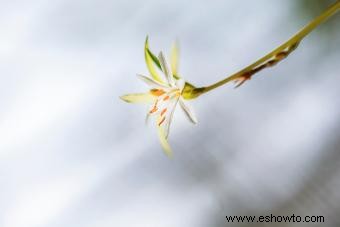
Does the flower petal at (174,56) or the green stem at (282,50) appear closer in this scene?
the green stem at (282,50)

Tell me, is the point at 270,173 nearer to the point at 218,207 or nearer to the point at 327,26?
the point at 218,207

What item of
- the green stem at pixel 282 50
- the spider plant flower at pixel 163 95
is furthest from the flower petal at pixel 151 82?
the green stem at pixel 282 50

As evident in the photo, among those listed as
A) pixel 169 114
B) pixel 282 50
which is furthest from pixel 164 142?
pixel 282 50

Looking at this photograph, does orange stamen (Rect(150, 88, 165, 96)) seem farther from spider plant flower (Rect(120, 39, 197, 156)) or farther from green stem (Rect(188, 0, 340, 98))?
green stem (Rect(188, 0, 340, 98))

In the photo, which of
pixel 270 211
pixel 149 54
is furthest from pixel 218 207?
pixel 149 54

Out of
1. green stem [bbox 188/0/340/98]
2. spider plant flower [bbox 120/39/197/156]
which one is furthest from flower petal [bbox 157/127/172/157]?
green stem [bbox 188/0/340/98]

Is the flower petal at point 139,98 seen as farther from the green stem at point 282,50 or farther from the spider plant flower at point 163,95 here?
the green stem at point 282,50
